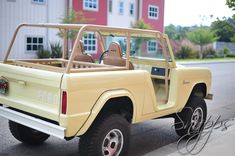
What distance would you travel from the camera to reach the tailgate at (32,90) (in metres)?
4.38

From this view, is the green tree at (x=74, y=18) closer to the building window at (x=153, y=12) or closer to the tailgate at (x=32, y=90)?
the building window at (x=153, y=12)

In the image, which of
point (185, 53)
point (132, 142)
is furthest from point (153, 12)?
point (132, 142)

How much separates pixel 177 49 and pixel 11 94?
105 feet

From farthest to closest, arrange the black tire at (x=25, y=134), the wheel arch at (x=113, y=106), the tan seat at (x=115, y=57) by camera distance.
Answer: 1. the black tire at (x=25, y=134)
2. the tan seat at (x=115, y=57)
3. the wheel arch at (x=113, y=106)

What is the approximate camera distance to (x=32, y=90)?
4.73m

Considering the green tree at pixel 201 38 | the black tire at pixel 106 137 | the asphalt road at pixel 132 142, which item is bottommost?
the asphalt road at pixel 132 142

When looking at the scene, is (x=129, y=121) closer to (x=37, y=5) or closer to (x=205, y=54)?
(x=37, y=5)

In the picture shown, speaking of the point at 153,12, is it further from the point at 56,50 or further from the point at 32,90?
the point at 32,90

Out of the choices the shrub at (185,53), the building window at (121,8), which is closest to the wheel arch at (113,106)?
the building window at (121,8)

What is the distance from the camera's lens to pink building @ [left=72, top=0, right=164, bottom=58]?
26.8 meters

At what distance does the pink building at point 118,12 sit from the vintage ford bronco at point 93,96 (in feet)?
62.6

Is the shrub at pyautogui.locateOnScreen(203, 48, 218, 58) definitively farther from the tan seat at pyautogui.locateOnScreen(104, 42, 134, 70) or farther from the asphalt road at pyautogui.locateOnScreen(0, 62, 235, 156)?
the tan seat at pyautogui.locateOnScreen(104, 42, 134, 70)

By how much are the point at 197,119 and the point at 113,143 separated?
7.79 ft

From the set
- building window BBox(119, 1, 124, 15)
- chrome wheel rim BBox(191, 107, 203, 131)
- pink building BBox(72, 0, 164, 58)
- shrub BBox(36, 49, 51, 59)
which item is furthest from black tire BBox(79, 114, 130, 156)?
building window BBox(119, 1, 124, 15)
